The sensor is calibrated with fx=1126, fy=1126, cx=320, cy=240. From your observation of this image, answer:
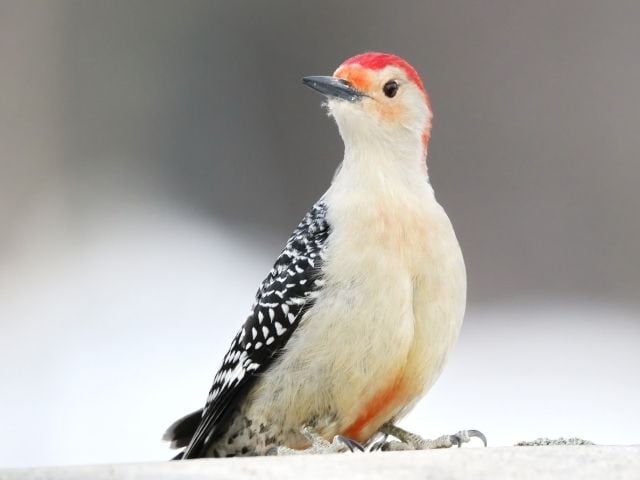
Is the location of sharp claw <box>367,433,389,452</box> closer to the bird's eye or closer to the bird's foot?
the bird's foot

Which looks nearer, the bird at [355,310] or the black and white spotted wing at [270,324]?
the bird at [355,310]

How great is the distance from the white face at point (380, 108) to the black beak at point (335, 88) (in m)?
0.01

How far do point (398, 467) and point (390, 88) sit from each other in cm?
119

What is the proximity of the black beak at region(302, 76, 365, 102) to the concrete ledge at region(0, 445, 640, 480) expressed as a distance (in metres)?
1.03

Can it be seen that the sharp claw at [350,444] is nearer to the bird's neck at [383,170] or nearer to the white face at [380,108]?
the bird's neck at [383,170]

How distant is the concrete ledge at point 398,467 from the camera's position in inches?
70.3

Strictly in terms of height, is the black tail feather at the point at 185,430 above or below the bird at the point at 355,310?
below

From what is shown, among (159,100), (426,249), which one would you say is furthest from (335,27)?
(426,249)

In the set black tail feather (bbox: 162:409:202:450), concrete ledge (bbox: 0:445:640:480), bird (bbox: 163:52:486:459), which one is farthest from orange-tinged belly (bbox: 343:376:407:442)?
concrete ledge (bbox: 0:445:640:480)

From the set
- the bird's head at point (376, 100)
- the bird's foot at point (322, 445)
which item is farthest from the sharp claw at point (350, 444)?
the bird's head at point (376, 100)

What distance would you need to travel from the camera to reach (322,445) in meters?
2.49

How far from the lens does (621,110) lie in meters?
4.00

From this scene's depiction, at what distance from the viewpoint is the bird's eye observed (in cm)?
276

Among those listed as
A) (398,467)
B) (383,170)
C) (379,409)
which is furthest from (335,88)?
(398,467)
